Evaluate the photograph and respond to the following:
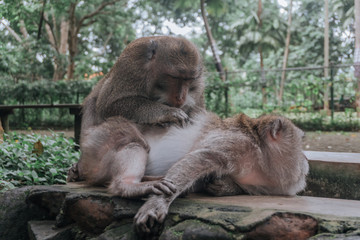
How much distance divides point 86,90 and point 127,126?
10541 mm

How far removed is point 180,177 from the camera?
6.81ft

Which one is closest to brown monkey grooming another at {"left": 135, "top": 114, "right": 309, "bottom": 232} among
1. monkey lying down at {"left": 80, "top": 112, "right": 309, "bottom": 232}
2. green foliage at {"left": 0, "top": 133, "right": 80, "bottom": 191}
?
monkey lying down at {"left": 80, "top": 112, "right": 309, "bottom": 232}

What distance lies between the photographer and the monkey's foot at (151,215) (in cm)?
184

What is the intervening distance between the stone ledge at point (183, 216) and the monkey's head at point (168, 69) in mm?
897

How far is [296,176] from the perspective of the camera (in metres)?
2.44

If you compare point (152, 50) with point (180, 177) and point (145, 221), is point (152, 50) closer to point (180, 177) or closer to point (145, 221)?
point (180, 177)

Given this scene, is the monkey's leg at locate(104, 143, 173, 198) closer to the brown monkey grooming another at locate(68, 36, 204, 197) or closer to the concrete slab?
the brown monkey grooming another at locate(68, 36, 204, 197)

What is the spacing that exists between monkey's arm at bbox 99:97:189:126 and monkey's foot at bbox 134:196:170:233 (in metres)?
0.87

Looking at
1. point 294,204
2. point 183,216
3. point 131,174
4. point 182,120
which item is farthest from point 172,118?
point 294,204

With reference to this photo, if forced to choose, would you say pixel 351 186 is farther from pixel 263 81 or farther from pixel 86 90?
pixel 86 90

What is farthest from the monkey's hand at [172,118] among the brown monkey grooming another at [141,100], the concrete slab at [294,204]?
the concrete slab at [294,204]

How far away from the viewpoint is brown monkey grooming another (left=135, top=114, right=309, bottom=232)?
7.34ft

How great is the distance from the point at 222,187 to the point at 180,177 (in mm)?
422

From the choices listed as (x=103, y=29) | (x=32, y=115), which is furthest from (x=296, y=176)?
(x=103, y=29)
